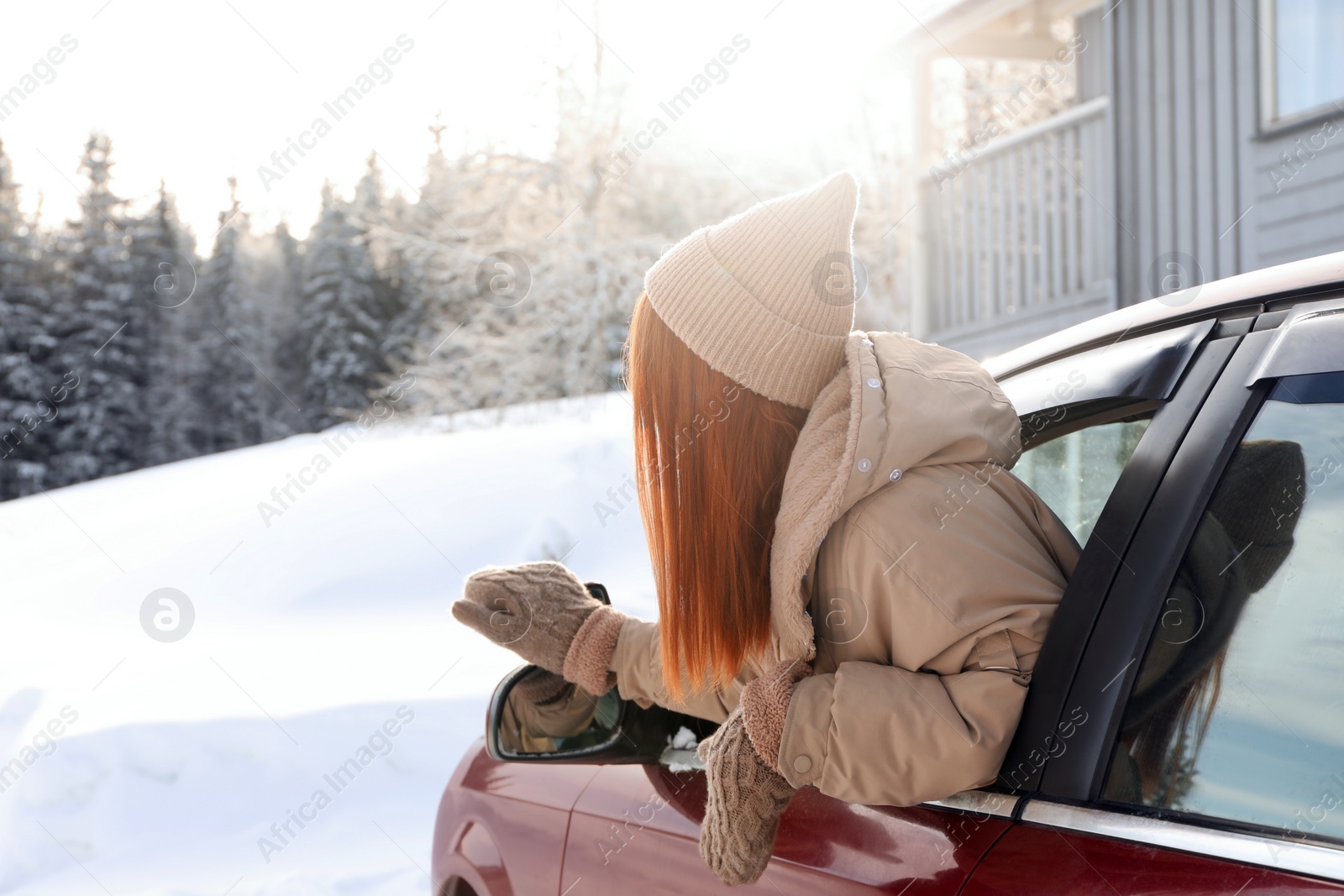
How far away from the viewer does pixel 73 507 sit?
9.40m

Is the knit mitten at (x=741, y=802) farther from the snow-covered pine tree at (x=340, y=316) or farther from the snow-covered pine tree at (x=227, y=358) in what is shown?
the snow-covered pine tree at (x=227, y=358)

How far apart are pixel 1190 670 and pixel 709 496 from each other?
65cm

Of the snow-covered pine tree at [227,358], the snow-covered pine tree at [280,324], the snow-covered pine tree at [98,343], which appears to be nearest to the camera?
the snow-covered pine tree at [98,343]

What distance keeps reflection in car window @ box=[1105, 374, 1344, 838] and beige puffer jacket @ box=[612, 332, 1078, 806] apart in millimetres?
155

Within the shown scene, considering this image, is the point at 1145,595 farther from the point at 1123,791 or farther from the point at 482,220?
the point at 482,220

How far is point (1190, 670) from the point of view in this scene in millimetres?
1125

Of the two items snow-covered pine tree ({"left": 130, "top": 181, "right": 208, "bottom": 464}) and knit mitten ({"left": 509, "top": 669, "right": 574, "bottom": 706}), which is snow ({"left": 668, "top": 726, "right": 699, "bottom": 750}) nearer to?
knit mitten ({"left": 509, "top": 669, "right": 574, "bottom": 706})

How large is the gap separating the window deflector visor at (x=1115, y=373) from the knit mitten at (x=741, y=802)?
0.66m

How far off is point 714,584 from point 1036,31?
1023 cm

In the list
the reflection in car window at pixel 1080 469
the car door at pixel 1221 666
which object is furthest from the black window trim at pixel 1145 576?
the reflection in car window at pixel 1080 469

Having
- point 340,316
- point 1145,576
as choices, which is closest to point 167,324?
point 340,316

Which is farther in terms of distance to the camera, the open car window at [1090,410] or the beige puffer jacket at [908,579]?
the open car window at [1090,410]

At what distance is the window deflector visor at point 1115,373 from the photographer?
50.5 inches

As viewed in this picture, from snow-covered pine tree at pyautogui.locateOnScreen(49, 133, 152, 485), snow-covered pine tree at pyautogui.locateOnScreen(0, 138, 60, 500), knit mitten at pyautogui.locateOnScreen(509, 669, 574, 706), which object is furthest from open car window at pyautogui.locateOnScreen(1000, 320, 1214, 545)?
snow-covered pine tree at pyautogui.locateOnScreen(49, 133, 152, 485)
